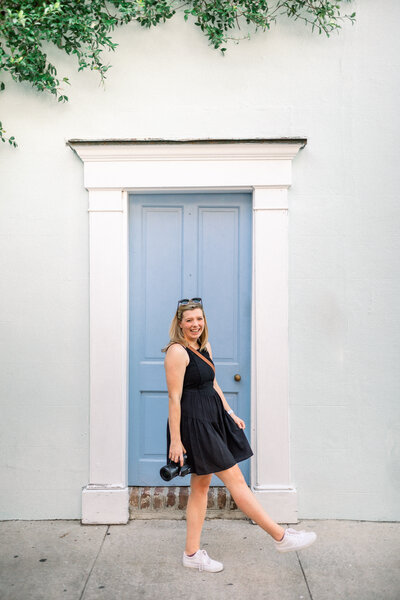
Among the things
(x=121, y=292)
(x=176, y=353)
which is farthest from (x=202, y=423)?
(x=121, y=292)

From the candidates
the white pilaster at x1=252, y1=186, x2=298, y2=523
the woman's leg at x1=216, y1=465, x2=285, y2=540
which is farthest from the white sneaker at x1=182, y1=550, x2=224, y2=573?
the white pilaster at x1=252, y1=186, x2=298, y2=523

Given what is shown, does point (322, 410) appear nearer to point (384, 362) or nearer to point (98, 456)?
point (384, 362)

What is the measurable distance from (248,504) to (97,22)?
3472mm

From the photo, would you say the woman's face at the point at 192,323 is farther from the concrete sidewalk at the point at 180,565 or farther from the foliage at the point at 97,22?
the foliage at the point at 97,22

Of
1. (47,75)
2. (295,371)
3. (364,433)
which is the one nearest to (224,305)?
(295,371)

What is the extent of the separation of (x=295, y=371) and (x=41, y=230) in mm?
2183

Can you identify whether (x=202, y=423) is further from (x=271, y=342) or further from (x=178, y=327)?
(x=271, y=342)

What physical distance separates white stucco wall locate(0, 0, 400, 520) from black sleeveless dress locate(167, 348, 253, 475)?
2.85 feet

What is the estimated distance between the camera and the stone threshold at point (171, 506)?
147 inches

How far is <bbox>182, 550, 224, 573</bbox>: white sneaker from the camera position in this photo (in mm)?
3045

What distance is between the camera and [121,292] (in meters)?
3.71

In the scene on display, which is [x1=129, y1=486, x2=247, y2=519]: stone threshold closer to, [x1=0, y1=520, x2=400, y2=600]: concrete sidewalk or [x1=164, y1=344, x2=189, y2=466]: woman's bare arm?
[x1=0, y1=520, x2=400, y2=600]: concrete sidewalk

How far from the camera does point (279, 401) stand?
366 cm

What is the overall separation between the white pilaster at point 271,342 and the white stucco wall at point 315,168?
0.08 meters
